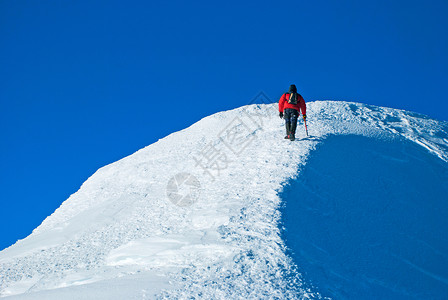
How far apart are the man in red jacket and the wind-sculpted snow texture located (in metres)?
0.74

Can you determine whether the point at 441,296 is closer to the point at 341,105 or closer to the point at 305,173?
the point at 305,173

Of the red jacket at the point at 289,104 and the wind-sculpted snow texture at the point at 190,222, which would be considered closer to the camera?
the wind-sculpted snow texture at the point at 190,222

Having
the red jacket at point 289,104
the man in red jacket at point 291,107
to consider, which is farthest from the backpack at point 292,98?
the red jacket at point 289,104

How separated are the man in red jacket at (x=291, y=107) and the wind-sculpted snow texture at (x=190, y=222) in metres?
0.74

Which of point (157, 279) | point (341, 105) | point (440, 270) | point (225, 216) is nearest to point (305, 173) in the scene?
point (225, 216)

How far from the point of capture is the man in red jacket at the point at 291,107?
11727mm

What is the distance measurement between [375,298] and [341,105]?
1265cm

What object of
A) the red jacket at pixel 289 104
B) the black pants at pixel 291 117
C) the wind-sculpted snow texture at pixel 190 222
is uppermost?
the red jacket at pixel 289 104

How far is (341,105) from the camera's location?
17.0 m

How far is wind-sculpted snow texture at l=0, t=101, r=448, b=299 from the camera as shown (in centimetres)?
543

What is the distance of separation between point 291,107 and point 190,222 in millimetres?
5653
